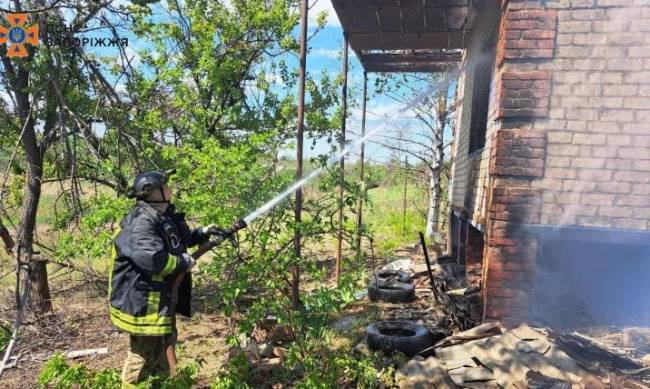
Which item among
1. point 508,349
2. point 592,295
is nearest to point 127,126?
point 508,349

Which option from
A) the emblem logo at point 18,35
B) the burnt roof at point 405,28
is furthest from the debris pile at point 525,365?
the emblem logo at point 18,35

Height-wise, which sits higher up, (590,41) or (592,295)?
(590,41)

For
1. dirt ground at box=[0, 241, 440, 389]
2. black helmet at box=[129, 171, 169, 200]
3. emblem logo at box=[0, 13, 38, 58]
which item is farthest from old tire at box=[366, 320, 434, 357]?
emblem logo at box=[0, 13, 38, 58]

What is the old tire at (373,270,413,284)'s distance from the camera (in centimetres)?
774

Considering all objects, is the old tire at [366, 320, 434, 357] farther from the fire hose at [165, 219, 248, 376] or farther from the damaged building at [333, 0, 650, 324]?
the fire hose at [165, 219, 248, 376]

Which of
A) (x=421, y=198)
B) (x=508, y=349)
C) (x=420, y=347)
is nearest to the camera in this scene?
(x=508, y=349)

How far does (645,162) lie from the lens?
4.14m

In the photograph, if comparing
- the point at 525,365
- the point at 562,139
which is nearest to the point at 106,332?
the point at 525,365

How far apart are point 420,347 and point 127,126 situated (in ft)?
15.7

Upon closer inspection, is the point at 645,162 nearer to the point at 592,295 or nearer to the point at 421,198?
the point at 592,295

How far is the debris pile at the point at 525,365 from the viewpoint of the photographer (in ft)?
11.9

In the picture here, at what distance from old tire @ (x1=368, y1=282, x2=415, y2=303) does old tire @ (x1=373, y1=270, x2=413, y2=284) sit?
0.24 metres

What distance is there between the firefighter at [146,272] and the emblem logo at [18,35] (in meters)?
3.74

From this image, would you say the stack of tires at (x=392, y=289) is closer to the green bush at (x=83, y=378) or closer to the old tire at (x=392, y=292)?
the old tire at (x=392, y=292)
